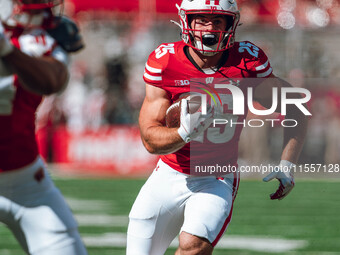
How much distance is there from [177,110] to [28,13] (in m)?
1.06

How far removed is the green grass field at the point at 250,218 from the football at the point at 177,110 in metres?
2.32

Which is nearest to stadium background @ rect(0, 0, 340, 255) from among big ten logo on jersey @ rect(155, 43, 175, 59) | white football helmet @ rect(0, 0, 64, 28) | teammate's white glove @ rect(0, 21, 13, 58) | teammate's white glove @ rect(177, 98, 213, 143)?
big ten logo on jersey @ rect(155, 43, 175, 59)

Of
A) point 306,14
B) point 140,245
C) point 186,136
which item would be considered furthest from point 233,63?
point 306,14

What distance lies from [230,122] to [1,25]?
60.4 inches

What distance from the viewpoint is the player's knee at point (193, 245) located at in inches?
141

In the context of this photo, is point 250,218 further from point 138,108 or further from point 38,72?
point 138,108

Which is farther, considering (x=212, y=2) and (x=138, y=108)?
(x=138, y=108)

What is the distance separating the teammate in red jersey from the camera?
2.86 metres

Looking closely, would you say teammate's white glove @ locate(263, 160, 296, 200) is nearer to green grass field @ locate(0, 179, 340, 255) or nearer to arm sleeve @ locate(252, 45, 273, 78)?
arm sleeve @ locate(252, 45, 273, 78)

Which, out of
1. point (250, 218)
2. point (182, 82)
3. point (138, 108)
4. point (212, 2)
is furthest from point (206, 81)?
point (138, 108)

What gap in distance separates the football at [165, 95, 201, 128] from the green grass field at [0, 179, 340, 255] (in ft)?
7.62

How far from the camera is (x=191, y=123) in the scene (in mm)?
3457

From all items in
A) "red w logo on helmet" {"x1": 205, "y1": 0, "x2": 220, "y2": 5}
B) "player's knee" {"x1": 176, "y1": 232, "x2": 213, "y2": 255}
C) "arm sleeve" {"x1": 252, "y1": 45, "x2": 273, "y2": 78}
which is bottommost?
"player's knee" {"x1": 176, "y1": 232, "x2": 213, "y2": 255}

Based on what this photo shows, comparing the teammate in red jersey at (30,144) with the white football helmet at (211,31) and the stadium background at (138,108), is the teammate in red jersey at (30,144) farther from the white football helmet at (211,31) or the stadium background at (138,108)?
the stadium background at (138,108)
